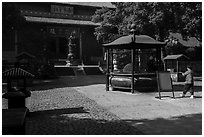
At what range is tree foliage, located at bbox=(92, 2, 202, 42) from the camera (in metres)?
17.3

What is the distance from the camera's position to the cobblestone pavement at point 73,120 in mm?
5645

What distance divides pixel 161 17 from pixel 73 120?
42.9 ft

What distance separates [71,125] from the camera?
621cm

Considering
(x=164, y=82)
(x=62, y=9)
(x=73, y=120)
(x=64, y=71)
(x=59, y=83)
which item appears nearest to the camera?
(x=73, y=120)

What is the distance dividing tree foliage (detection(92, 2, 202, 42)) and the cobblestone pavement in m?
10.9

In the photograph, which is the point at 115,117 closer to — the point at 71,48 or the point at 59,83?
the point at 59,83

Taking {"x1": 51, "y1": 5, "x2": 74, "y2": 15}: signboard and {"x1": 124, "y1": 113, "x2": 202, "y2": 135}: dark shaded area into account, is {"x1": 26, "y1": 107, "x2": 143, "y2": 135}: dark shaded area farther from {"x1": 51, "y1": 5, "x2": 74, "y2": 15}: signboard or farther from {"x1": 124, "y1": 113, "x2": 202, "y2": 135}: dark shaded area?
{"x1": 51, "y1": 5, "x2": 74, "y2": 15}: signboard

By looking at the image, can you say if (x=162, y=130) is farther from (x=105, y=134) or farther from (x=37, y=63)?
(x=37, y=63)

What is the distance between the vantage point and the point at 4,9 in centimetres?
1797

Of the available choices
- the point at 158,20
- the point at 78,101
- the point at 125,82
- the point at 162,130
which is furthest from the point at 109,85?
the point at 162,130

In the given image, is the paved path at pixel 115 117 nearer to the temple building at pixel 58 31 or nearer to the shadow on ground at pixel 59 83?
the shadow on ground at pixel 59 83

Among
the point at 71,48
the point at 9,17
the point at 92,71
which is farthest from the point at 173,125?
the point at 71,48

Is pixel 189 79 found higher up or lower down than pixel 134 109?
higher up

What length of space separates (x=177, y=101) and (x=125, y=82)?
3507 millimetres
